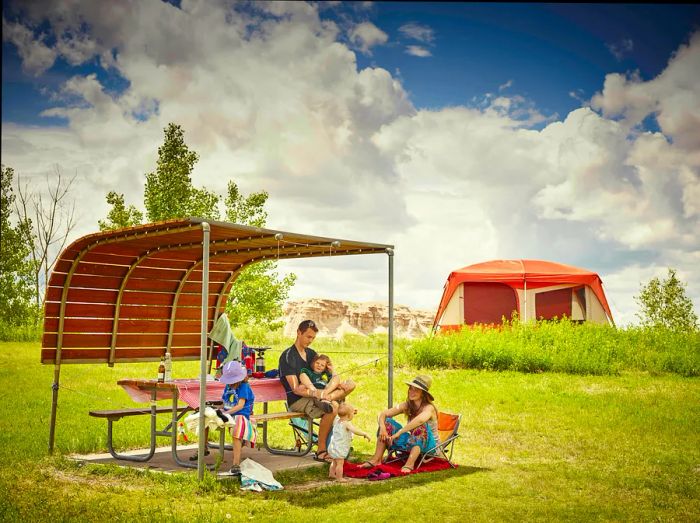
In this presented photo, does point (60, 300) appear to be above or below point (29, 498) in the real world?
above

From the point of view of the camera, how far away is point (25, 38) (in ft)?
72.6

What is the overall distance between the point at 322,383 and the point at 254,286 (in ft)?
49.8

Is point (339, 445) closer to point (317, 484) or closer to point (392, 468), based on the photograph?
point (317, 484)

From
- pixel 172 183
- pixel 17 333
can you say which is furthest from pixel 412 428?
pixel 17 333

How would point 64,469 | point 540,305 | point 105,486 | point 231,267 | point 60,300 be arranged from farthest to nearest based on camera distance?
point 540,305
point 231,267
point 60,300
point 64,469
point 105,486

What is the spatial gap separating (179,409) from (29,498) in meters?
2.32

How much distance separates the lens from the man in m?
8.45

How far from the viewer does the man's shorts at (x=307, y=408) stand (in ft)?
27.9

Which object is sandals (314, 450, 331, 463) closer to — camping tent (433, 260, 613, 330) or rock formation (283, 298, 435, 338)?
camping tent (433, 260, 613, 330)

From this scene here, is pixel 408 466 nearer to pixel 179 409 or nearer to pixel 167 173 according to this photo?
pixel 179 409

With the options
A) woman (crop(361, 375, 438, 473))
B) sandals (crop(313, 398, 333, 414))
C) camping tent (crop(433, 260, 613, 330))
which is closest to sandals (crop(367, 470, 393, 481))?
woman (crop(361, 375, 438, 473))

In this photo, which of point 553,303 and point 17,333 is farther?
point 17,333

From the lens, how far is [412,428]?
816cm

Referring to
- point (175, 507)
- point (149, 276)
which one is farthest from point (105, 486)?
point (149, 276)
